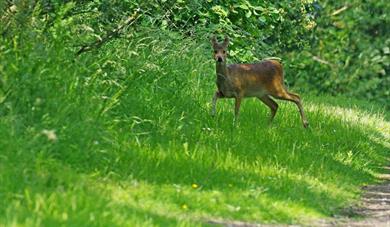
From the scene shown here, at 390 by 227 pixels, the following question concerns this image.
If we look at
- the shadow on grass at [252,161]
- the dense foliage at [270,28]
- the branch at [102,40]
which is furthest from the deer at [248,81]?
the branch at [102,40]

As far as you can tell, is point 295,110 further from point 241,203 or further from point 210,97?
point 241,203

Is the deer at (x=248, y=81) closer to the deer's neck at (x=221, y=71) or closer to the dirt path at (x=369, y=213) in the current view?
the deer's neck at (x=221, y=71)

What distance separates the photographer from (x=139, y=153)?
9.40m


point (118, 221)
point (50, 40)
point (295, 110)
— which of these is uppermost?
point (50, 40)

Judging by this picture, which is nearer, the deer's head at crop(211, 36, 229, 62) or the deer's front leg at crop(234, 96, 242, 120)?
the deer's front leg at crop(234, 96, 242, 120)

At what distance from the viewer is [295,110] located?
1597 centimetres

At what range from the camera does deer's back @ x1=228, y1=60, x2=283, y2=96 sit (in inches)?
548

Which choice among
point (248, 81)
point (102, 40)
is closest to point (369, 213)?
point (102, 40)

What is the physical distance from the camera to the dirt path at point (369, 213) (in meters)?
8.57

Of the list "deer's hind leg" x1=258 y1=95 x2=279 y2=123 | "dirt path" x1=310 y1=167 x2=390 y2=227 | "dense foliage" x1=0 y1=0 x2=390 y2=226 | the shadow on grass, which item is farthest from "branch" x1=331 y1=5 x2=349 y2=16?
"dirt path" x1=310 y1=167 x2=390 y2=227

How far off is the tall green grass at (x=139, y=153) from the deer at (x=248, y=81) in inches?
11.6

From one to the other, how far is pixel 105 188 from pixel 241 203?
1226 millimetres

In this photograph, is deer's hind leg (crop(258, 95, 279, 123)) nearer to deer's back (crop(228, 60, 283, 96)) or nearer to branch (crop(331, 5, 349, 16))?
deer's back (crop(228, 60, 283, 96))

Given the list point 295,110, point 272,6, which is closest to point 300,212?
point 295,110
